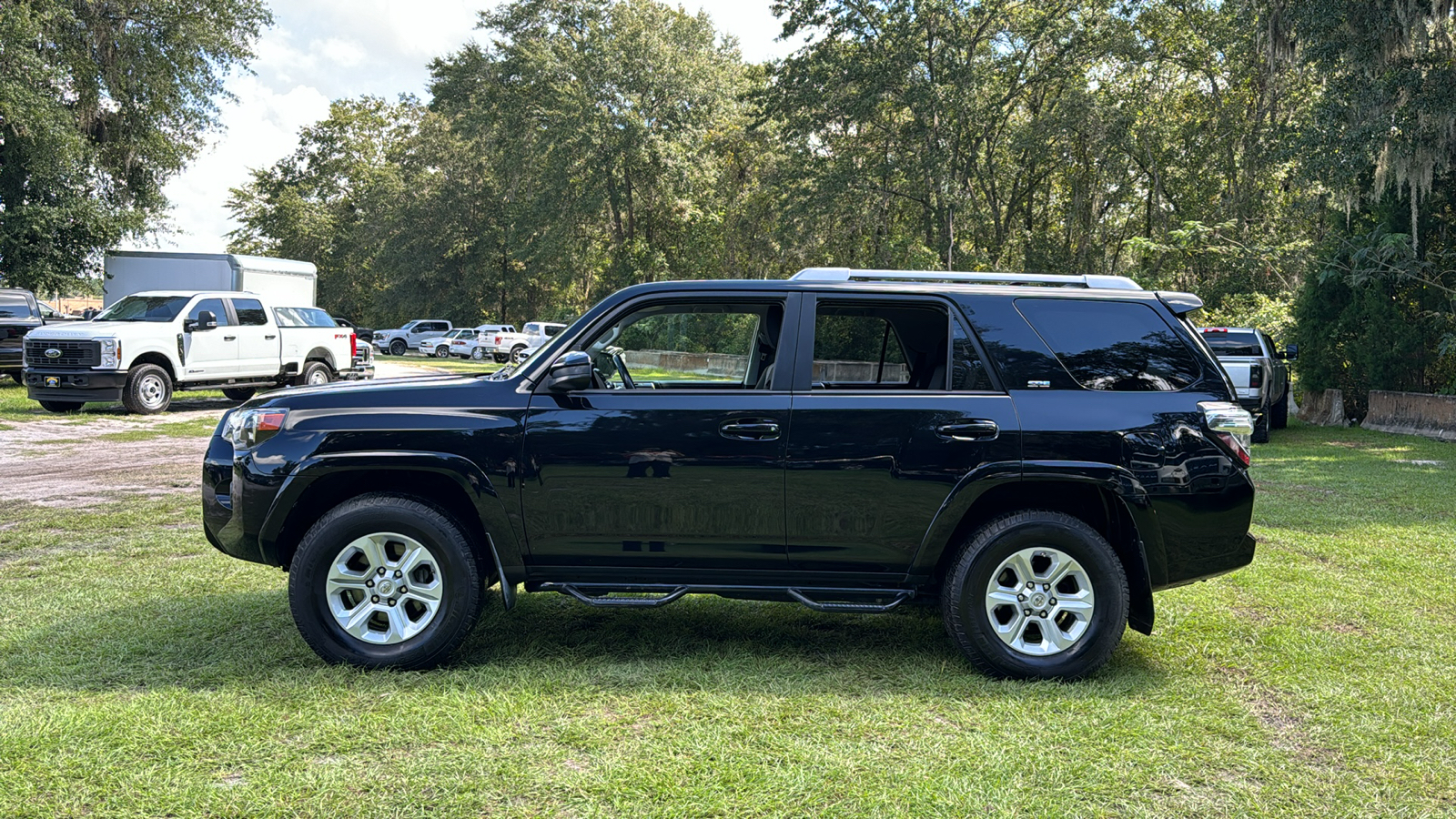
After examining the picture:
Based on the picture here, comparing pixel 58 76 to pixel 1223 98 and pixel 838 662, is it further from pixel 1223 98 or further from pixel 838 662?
pixel 1223 98

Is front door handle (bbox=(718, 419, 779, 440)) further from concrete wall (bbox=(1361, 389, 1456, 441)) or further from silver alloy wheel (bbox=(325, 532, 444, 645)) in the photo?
concrete wall (bbox=(1361, 389, 1456, 441))

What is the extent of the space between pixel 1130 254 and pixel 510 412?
38185 millimetres

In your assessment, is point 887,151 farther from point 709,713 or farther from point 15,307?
point 709,713

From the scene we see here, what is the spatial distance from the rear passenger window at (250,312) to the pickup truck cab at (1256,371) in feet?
52.9

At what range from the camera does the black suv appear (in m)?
4.65

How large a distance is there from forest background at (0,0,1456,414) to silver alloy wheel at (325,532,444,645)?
1720 centimetres

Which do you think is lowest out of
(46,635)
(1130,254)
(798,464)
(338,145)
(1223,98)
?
(46,635)

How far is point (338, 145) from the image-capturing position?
2704 inches

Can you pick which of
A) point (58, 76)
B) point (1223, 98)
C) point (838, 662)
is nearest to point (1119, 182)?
point (1223, 98)

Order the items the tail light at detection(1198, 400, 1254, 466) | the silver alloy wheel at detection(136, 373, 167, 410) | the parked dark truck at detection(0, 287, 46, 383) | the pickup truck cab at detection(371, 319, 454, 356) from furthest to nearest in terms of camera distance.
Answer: the pickup truck cab at detection(371, 319, 454, 356), the parked dark truck at detection(0, 287, 46, 383), the silver alloy wheel at detection(136, 373, 167, 410), the tail light at detection(1198, 400, 1254, 466)

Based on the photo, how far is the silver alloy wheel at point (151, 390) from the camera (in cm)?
1742

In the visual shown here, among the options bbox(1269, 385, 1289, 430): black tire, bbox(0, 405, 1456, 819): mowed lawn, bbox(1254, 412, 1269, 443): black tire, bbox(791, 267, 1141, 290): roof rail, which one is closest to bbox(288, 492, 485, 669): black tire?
bbox(0, 405, 1456, 819): mowed lawn

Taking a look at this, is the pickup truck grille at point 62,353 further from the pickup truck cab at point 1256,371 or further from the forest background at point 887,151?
the pickup truck cab at point 1256,371

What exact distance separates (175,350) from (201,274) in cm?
708
